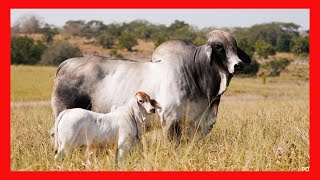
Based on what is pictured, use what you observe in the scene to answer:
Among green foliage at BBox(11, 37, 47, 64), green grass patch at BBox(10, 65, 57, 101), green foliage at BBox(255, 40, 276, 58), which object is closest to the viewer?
green grass patch at BBox(10, 65, 57, 101)

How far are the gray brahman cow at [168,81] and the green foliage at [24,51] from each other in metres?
51.0

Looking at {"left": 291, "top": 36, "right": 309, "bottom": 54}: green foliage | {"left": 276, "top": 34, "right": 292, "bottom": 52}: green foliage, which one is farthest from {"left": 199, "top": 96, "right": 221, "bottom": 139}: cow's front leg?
{"left": 276, "top": 34, "right": 292, "bottom": 52}: green foliage

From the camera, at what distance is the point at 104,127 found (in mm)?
5555

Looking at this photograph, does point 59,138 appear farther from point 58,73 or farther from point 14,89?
point 14,89

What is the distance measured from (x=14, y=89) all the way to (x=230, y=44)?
26.8 meters

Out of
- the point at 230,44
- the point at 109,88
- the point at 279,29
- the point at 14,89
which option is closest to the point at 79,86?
the point at 109,88

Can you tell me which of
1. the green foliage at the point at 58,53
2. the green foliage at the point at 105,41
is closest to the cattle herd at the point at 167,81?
the green foliage at the point at 58,53

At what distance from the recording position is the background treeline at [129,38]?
56.2 metres

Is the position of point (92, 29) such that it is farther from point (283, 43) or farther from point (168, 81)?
point (168, 81)

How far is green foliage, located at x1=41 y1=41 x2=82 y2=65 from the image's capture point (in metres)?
54.4

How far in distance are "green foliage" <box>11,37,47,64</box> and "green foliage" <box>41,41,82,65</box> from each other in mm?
1553

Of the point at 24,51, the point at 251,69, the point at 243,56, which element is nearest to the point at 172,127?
the point at 243,56

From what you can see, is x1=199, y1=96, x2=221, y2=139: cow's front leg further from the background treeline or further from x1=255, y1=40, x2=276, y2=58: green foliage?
x1=255, y1=40, x2=276, y2=58: green foliage

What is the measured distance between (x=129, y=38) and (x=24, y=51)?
16098 millimetres
